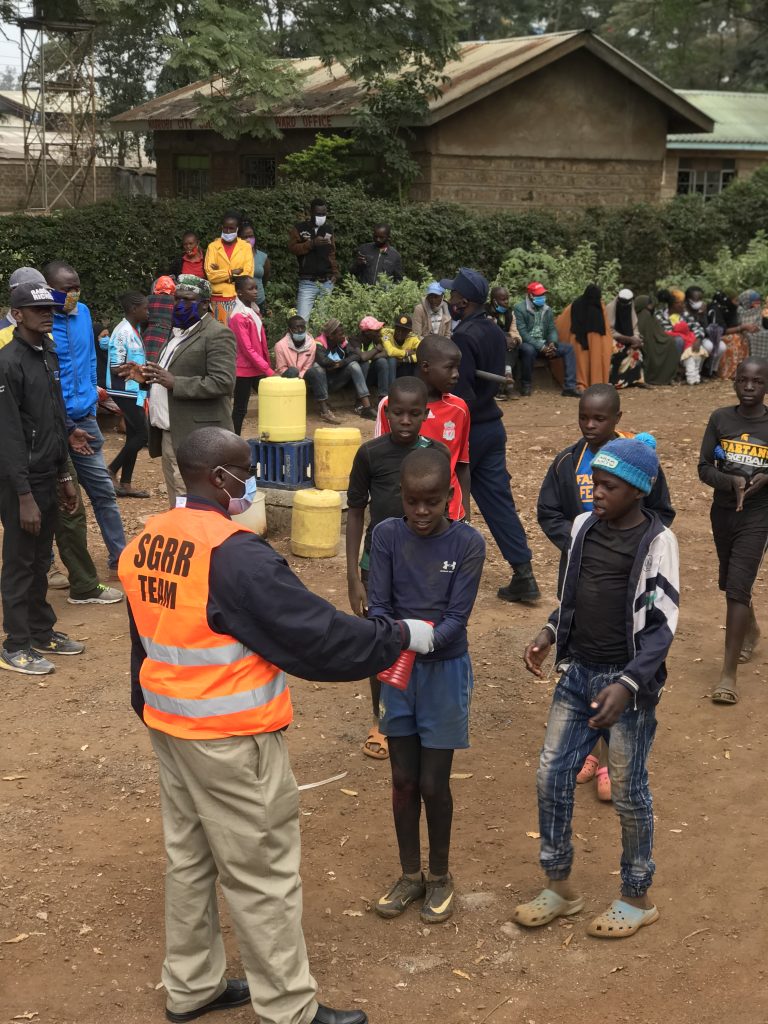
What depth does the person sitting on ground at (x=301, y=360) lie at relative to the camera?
13.4 metres

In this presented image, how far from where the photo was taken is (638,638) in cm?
439

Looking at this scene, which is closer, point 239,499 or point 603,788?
point 239,499

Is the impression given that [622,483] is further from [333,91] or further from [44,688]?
[333,91]

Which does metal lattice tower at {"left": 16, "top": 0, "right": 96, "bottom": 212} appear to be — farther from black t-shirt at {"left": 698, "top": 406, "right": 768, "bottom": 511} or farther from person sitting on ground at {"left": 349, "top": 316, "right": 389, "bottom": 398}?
black t-shirt at {"left": 698, "top": 406, "right": 768, "bottom": 511}

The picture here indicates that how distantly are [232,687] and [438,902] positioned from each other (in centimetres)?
154

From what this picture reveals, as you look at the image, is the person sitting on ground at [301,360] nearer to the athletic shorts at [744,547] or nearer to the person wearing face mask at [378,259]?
the person wearing face mask at [378,259]

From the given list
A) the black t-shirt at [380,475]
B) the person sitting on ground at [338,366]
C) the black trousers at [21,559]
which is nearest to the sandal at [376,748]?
the black t-shirt at [380,475]

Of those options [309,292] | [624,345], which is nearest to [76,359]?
[309,292]

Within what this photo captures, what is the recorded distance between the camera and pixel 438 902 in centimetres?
470

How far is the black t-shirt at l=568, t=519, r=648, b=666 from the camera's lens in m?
4.44

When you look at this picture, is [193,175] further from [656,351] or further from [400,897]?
[400,897]

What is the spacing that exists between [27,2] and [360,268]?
26.9 ft

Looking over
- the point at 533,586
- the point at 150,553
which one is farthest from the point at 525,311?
the point at 150,553

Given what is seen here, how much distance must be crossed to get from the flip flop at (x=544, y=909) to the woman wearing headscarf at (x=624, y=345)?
500 inches
